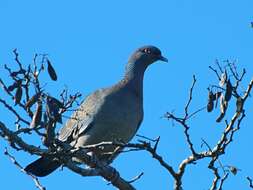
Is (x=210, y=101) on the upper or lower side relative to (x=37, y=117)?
upper

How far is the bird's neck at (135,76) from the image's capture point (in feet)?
31.1

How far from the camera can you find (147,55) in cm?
1016

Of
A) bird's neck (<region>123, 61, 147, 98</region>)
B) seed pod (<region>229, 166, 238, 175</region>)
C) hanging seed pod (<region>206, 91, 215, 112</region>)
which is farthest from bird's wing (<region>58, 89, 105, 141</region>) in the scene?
hanging seed pod (<region>206, 91, 215, 112</region>)

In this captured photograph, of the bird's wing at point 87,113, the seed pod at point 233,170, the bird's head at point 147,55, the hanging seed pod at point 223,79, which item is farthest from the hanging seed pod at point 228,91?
the bird's head at point 147,55

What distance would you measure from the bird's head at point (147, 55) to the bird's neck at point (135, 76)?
0.09m

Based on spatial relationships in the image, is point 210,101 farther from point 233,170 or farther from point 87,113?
point 87,113

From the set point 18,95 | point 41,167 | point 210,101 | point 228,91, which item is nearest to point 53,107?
point 18,95

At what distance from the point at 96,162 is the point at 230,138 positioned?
184 cm

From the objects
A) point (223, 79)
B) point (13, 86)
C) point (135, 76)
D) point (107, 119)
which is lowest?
point (13, 86)

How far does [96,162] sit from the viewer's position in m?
7.29

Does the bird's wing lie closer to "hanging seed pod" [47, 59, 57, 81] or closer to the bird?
the bird

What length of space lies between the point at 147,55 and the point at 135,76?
0.55 meters

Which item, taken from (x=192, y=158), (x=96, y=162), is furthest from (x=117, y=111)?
(x=192, y=158)

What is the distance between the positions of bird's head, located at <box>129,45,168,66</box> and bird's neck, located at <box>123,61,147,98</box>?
0.09 meters
